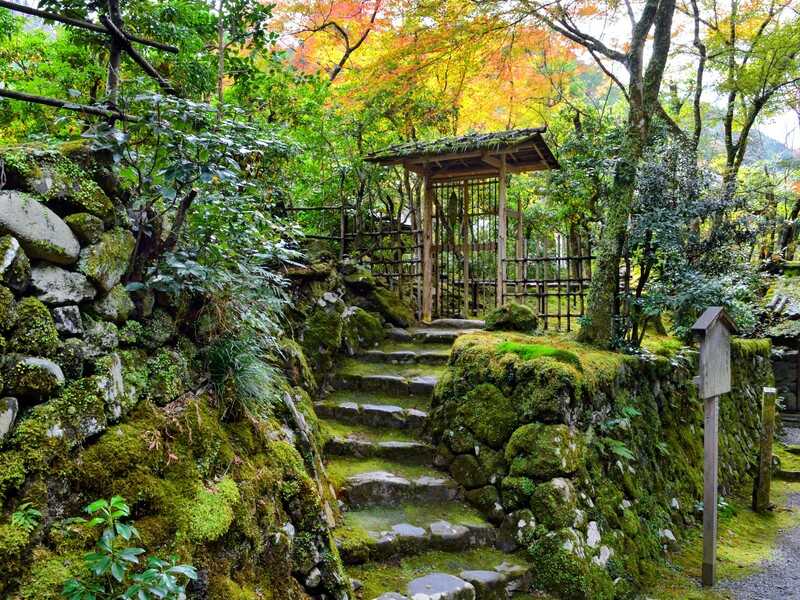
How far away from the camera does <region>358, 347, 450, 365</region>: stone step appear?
661cm

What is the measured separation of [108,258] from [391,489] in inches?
121

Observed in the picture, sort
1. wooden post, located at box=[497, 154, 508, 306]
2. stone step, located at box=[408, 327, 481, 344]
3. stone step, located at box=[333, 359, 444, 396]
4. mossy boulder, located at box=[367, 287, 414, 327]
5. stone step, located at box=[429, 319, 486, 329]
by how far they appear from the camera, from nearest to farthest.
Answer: stone step, located at box=[333, 359, 444, 396]
stone step, located at box=[408, 327, 481, 344]
mossy boulder, located at box=[367, 287, 414, 327]
stone step, located at box=[429, 319, 486, 329]
wooden post, located at box=[497, 154, 508, 306]

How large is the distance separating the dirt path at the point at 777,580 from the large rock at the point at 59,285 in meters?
5.49

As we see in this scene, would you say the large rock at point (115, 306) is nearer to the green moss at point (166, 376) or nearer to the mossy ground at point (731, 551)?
the green moss at point (166, 376)

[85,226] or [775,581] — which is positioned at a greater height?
[85,226]

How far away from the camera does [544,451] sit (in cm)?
434

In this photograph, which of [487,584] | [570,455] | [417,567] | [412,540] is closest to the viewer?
[487,584]

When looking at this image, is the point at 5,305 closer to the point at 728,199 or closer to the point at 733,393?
the point at 728,199

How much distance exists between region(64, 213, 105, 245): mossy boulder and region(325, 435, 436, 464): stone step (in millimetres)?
3134

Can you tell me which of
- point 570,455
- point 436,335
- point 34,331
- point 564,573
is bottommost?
point 564,573

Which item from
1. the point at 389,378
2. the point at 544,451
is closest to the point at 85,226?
the point at 544,451

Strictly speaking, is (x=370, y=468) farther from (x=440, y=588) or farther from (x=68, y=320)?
(x=68, y=320)

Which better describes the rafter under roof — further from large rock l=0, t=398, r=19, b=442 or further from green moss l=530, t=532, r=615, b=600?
large rock l=0, t=398, r=19, b=442

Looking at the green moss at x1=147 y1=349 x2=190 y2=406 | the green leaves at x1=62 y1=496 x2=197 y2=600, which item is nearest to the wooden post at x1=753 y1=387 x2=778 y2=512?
the green moss at x1=147 y1=349 x2=190 y2=406
